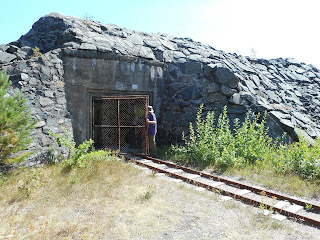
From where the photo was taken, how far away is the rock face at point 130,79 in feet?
25.6

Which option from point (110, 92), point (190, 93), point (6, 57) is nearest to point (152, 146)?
point (110, 92)

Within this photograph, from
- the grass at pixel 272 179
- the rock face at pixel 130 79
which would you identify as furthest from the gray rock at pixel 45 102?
the grass at pixel 272 179

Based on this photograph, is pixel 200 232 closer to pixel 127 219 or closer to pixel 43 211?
pixel 127 219

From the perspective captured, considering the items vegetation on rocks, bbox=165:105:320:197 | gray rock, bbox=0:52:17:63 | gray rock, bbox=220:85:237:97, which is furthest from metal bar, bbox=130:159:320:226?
gray rock, bbox=0:52:17:63

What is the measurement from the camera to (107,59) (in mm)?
9352

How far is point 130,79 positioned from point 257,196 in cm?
640

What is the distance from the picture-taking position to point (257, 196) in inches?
222

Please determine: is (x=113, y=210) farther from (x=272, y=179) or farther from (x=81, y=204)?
(x=272, y=179)

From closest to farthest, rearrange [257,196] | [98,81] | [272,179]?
[257,196], [272,179], [98,81]

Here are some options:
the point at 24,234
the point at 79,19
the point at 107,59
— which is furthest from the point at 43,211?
the point at 79,19

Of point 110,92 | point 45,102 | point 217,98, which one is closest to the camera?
point 45,102

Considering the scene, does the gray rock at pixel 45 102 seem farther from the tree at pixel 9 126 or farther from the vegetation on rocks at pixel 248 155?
the vegetation on rocks at pixel 248 155

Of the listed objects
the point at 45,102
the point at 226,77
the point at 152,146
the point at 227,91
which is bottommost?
the point at 152,146

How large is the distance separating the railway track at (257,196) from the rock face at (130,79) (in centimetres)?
336
